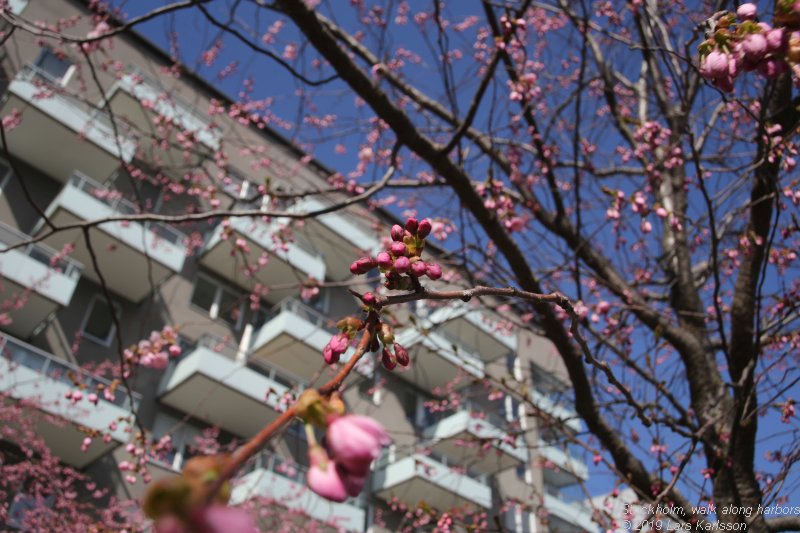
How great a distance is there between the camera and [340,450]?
74 centimetres

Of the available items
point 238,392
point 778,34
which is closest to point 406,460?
point 238,392

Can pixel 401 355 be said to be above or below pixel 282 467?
below

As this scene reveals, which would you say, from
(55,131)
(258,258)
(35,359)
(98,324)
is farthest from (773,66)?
(258,258)

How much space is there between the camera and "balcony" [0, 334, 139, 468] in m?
8.95

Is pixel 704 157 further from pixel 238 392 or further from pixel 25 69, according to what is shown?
pixel 25 69

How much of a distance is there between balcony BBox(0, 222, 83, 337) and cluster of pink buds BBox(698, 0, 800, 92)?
10.6 m

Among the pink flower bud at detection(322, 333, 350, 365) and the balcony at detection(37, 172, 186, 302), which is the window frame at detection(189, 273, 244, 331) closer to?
the balcony at detection(37, 172, 186, 302)

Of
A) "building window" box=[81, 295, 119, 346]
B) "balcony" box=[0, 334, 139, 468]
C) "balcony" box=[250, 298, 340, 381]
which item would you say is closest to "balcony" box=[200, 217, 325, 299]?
"balcony" box=[250, 298, 340, 381]

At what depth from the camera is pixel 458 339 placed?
57.9 feet

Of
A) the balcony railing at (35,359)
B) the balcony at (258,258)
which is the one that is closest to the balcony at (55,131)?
the balcony at (258,258)

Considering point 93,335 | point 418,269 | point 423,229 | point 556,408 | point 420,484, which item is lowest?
point 418,269

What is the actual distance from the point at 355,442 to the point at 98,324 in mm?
12193

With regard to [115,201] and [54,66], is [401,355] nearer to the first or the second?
[115,201]

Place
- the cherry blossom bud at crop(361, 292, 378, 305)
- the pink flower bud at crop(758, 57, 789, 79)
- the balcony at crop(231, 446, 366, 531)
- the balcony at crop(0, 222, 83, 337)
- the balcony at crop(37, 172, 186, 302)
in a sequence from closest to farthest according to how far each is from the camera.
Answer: the cherry blossom bud at crop(361, 292, 378, 305)
the pink flower bud at crop(758, 57, 789, 79)
the balcony at crop(0, 222, 83, 337)
the balcony at crop(231, 446, 366, 531)
the balcony at crop(37, 172, 186, 302)
